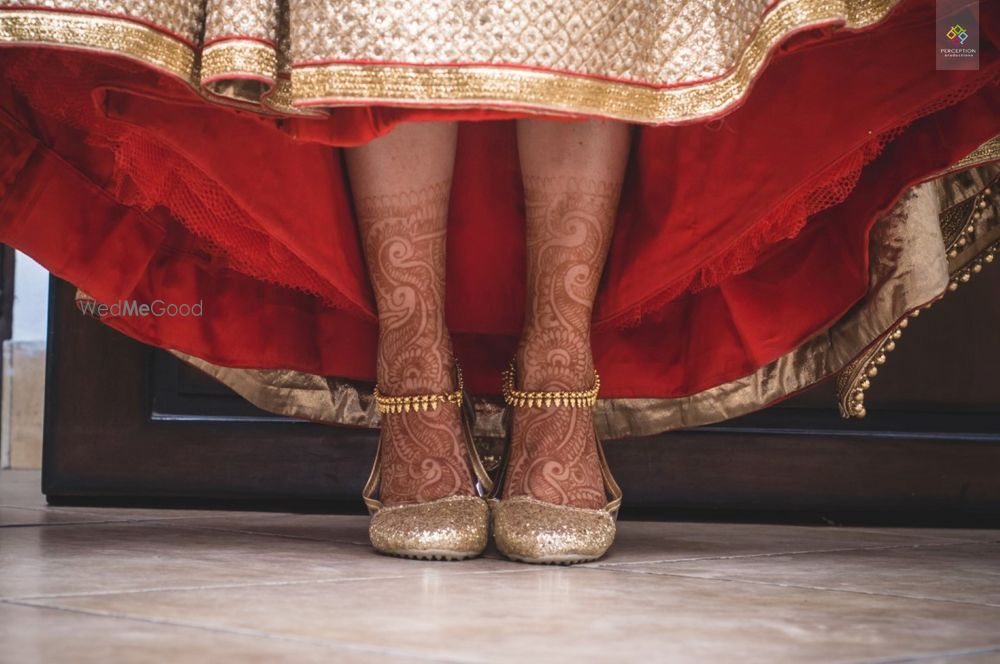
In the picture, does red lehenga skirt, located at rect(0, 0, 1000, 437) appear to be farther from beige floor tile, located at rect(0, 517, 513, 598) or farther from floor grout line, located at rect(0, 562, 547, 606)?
floor grout line, located at rect(0, 562, 547, 606)

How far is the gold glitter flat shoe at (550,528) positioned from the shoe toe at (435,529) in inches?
0.8

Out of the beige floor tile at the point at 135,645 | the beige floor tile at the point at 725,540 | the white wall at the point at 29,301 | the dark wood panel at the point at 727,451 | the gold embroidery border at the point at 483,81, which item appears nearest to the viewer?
the beige floor tile at the point at 135,645

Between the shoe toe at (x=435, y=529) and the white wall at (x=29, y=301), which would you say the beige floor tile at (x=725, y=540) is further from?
the white wall at (x=29, y=301)

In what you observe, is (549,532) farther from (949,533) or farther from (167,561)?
(949,533)

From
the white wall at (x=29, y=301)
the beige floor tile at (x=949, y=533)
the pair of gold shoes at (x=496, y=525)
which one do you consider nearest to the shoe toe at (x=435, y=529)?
the pair of gold shoes at (x=496, y=525)

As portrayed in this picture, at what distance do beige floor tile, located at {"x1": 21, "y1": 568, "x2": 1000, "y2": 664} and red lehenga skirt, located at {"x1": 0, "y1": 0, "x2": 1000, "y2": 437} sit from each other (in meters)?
0.32

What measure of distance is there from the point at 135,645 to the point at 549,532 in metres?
0.43

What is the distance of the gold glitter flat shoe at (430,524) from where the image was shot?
36.8 inches

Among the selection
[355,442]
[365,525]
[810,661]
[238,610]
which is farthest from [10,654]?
[355,442]

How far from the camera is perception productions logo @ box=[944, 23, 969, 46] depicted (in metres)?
0.95

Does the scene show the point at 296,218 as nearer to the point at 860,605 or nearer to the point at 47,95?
the point at 47,95

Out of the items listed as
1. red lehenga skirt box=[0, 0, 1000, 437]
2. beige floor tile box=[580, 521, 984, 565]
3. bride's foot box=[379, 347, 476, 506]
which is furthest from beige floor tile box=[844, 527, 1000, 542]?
bride's foot box=[379, 347, 476, 506]

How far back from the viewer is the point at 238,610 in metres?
0.67

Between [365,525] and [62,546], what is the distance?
354mm
